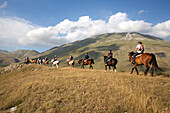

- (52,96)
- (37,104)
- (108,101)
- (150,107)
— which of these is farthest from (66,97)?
(150,107)

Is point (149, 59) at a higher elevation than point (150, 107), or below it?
higher

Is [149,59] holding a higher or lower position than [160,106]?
higher

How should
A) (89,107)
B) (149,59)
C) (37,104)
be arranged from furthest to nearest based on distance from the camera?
(149,59), (37,104), (89,107)

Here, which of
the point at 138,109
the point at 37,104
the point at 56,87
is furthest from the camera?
the point at 56,87

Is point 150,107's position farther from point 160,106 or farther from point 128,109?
point 128,109

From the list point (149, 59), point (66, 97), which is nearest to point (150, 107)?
point (66, 97)

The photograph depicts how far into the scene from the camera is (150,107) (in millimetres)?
5043

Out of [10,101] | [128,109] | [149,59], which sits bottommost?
[10,101]

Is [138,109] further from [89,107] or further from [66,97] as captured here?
[66,97]

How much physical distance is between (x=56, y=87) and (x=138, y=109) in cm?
658

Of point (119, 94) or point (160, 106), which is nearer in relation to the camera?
point (160, 106)

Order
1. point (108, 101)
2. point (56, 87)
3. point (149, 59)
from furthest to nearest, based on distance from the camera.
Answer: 1. point (149, 59)
2. point (56, 87)
3. point (108, 101)

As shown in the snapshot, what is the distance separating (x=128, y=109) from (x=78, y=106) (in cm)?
288

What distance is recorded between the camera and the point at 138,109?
5.04 meters
